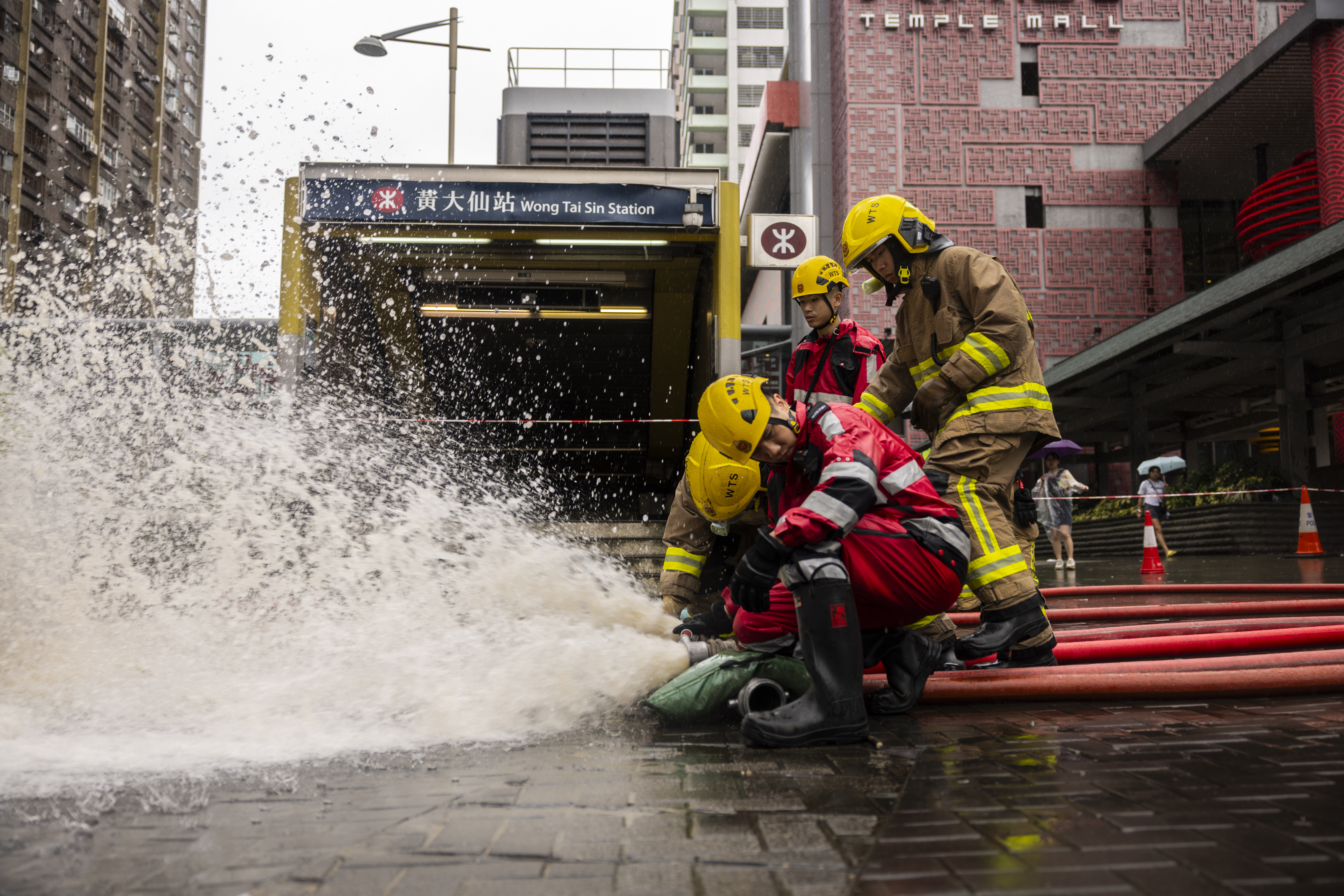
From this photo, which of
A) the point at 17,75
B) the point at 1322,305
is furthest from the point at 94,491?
the point at 17,75

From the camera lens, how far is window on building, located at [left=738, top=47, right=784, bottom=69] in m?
65.0

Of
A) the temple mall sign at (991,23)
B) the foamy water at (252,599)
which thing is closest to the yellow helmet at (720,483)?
the foamy water at (252,599)

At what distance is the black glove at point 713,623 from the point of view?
14.3ft

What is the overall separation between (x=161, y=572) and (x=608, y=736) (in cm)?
386

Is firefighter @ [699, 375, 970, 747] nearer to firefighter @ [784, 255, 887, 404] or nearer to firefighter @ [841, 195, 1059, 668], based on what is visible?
firefighter @ [841, 195, 1059, 668]

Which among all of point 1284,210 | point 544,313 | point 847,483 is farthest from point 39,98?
point 847,483

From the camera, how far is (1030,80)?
2050cm

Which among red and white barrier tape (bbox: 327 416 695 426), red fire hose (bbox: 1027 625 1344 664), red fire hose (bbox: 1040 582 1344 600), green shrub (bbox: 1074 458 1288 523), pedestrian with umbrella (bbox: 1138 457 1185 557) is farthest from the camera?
green shrub (bbox: 1074 458 1288 523)

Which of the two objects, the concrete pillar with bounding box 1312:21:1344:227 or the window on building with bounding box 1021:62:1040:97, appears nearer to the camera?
the concrete pillar with bounding box 1312:21:1344:227

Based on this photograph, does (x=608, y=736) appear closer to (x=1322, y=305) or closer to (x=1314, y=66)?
(x=1322, y=305)

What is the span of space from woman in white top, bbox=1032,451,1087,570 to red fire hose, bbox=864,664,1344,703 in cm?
955

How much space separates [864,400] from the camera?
4.47m

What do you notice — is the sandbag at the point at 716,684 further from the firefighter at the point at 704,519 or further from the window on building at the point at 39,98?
the window on building at the point at 39,98

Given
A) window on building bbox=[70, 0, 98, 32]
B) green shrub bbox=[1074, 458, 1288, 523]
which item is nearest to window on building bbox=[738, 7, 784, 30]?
window on building bbox=[70, 0, 98, 32]
